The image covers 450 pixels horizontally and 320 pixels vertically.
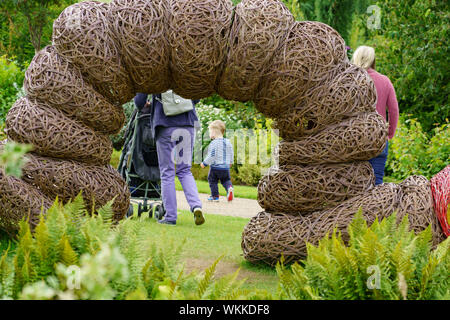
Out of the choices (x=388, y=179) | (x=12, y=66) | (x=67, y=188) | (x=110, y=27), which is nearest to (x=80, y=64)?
(x=110, y=27)

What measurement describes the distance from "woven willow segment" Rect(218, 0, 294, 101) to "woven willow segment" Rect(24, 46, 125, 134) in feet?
3.76

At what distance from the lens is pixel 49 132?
4.53 m

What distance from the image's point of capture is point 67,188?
461 centimetres

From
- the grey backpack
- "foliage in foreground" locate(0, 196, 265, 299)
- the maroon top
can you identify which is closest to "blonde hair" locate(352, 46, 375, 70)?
the maroon top

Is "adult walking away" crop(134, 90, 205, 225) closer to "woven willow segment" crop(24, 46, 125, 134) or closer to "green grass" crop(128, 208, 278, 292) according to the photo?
"green grass" crop(128, 208, 278, 292)

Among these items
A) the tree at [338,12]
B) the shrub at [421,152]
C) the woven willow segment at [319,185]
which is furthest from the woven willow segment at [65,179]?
the tree at [338,12]

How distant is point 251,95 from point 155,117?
215 centimetres

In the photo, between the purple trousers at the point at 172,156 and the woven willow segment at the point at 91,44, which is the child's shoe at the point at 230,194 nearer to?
the purple trousers at the point at 172,156

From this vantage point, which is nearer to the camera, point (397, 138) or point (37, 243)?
point (37, 243)

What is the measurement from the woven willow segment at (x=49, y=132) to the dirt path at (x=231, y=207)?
14.7ft

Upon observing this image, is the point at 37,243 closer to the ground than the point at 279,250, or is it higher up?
higher up

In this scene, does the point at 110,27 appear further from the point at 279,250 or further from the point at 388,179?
the point at 388,179

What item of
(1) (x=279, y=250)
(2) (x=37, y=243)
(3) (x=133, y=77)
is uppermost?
(3) (x=133, y=77)

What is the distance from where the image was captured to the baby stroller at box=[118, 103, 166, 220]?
7.24 metres
